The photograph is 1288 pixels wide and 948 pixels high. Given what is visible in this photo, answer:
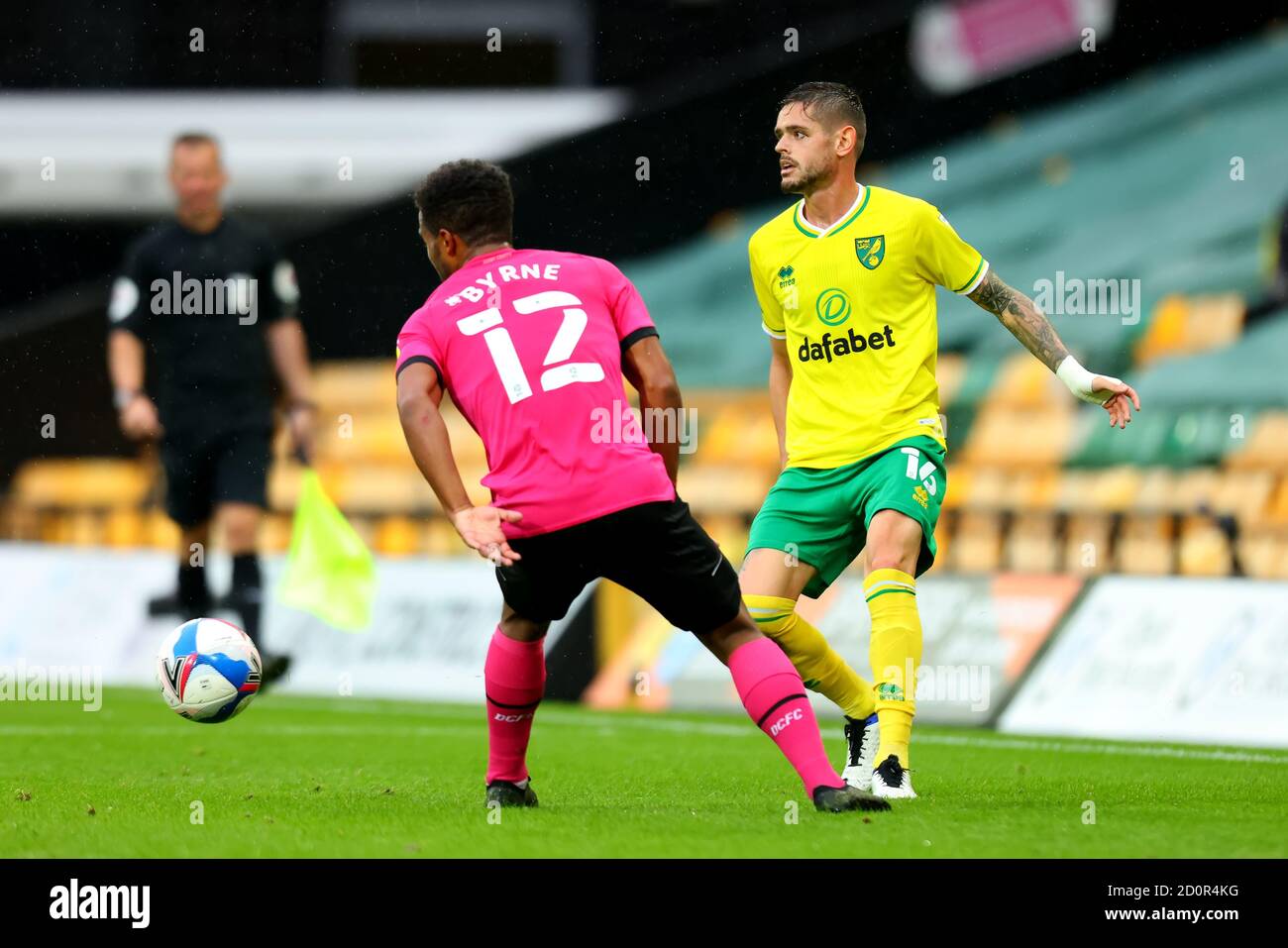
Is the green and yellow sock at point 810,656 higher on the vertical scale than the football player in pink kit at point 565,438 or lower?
lower

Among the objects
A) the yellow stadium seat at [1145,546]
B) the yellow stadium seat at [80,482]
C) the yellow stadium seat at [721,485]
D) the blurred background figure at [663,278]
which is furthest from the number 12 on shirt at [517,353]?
the yellow stadium seat at [80,482]

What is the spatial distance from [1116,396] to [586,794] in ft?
5.69

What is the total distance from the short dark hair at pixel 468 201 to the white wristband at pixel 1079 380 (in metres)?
1.47

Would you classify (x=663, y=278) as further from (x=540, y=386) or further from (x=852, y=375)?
(x=540, y=386)

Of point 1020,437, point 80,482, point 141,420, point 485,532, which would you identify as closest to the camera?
point 485,532

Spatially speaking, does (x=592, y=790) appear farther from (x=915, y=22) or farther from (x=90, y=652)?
(x=915, y=22)

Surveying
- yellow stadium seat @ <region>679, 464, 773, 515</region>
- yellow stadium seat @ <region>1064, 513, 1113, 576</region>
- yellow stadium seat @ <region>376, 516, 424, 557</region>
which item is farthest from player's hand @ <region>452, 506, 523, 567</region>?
yellow stadium seat @ <region>376, 516, 424, 557</region>

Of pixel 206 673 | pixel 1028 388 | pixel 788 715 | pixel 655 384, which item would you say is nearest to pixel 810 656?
pixel 788 715

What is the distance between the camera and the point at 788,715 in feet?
14.8

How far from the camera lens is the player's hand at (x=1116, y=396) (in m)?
4.92

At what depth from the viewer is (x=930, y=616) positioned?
27.8ft

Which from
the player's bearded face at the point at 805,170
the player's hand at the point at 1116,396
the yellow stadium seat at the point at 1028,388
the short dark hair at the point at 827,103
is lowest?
the player's hand at the point at 1116,396

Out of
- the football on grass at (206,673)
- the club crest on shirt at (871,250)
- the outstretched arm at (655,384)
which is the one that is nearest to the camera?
the outstretched arm at (655,384)

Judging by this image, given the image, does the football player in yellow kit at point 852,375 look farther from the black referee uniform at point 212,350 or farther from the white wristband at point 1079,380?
the black referee uniform at point 212,350
